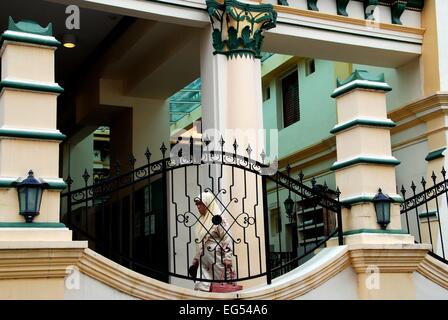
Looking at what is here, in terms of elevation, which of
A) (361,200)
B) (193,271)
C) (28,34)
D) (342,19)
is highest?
(342,19)

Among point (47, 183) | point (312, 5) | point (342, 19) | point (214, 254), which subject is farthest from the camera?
point (342, 19)

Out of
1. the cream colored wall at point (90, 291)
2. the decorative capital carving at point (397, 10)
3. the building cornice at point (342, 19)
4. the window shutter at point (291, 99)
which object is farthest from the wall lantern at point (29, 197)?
the window shutter at point (291, 99)

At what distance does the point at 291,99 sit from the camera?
654 inches

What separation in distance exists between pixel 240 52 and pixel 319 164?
5.66 m

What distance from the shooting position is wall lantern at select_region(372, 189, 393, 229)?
7.41 metres

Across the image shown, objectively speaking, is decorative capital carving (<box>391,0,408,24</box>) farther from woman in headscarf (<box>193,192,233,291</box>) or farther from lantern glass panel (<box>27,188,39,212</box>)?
lantern glass panel (<box>27,188,39,212</box>)

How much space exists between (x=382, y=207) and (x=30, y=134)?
367 centimetres

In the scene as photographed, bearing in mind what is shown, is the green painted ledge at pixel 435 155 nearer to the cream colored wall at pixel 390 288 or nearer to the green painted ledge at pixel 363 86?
the green painted ledge at pixel 363 86

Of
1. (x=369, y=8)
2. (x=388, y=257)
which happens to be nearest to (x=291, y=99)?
(x=369, y=8)

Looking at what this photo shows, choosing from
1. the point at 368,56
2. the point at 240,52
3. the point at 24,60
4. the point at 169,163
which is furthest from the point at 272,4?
the point at 24,60

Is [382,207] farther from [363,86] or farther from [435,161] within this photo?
[435,161]

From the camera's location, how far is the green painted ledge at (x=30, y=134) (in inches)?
237

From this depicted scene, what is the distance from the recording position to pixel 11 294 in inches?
228

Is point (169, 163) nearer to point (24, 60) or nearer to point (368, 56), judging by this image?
point (24, 60)
